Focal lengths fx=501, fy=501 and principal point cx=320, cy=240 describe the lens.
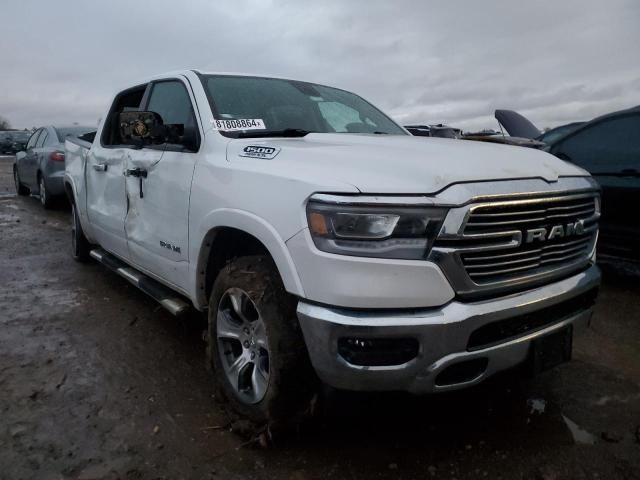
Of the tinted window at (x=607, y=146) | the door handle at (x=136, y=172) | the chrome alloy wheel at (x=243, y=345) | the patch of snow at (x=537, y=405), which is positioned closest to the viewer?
the chrome alloy wheel at (x=243, y=345)

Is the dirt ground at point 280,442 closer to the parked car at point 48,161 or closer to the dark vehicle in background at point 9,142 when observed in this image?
the parked car at point 48,161

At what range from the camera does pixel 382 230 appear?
1.94m

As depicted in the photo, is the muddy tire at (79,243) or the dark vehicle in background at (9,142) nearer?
the muddy tire at (79,243)

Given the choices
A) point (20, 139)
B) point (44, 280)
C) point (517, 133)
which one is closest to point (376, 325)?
point (44, 280)

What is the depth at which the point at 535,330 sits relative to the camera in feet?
7.21

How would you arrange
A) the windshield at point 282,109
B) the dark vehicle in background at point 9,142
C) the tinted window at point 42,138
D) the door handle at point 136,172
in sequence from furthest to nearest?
the dark vehicle in background at point 9,142
the tinted window at point 42,138
the door handle at point 136,172
the windshield at point 282,109

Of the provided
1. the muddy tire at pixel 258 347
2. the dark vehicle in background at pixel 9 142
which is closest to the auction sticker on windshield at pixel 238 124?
the muddy tire at pixel 258 347

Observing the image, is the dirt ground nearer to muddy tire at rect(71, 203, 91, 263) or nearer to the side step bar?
the side step bar

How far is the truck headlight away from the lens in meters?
1.93

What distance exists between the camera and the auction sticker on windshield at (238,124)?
2.91 m

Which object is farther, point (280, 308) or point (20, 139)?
point (20, 139)

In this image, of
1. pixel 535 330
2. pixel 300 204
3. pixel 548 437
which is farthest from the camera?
pixel 548 437

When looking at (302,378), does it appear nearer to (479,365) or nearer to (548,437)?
(479,365)

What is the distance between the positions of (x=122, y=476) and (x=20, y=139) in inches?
1462
